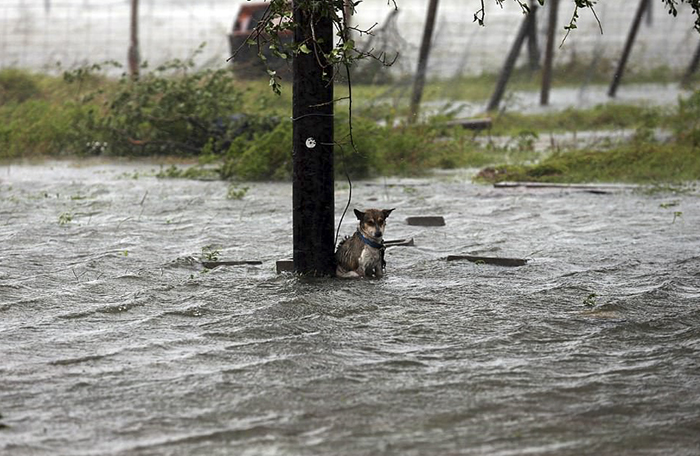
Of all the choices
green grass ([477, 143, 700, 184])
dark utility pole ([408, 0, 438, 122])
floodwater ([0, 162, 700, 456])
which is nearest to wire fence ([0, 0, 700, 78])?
dark utility pole ([408, 0, 438, 122])

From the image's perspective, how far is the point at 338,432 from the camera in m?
5.00

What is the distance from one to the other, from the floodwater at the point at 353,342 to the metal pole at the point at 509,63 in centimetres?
1005

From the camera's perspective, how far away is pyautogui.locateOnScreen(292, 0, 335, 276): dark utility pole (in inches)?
316

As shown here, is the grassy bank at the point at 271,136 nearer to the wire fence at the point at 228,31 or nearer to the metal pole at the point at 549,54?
the metal pole at the point at 549,54

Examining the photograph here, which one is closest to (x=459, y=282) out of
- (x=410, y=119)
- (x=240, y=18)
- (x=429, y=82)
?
(x=410, y=119)

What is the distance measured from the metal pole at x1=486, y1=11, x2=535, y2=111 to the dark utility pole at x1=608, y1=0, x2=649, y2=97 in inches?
80.4

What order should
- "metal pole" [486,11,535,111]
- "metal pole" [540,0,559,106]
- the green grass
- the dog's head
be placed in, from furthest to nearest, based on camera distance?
"metal pole" [540,0,559,106]
"metal pole" [486,11,535,111]
the green grass
the dog's head

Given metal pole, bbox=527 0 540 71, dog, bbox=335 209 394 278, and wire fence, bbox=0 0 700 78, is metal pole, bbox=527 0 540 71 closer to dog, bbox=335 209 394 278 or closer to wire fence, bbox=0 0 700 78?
wire fence, bbox=0 0 700 78

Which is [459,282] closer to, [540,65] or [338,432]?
[338,432]

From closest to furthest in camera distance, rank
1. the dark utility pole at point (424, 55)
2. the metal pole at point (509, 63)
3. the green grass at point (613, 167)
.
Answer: the green grass at point (613, 167)
the dark utility pole at point (424, 55)
the metal pole at point (509, 63)

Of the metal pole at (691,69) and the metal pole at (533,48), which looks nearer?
the metal pole at (533,48)


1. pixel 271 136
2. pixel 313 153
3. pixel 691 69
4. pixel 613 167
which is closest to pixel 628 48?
pixel 691 69

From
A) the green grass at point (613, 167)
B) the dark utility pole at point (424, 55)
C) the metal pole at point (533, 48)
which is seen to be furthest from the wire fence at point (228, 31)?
the green grass at point (613, 167)

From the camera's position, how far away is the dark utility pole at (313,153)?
804 cm
